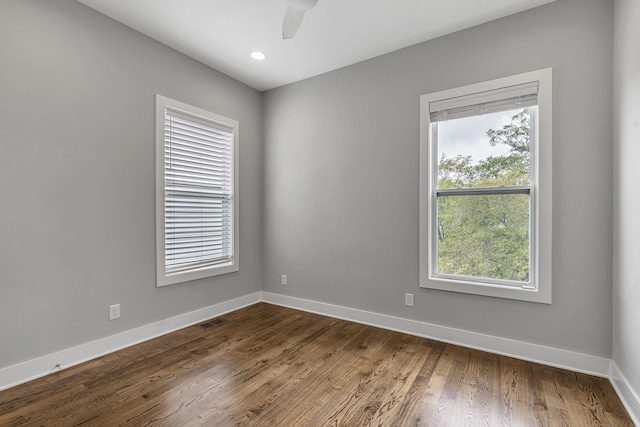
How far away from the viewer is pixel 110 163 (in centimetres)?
260

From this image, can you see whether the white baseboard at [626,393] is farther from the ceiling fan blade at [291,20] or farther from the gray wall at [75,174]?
the gray wall at [75,174]

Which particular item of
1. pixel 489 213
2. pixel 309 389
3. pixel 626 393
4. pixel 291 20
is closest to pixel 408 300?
pixel 489 213

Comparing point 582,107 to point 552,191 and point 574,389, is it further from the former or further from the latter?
point 574,389

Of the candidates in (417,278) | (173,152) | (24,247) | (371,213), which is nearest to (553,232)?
(417,278)

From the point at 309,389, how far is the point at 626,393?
1.97 metres

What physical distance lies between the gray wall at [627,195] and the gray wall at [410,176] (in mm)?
120

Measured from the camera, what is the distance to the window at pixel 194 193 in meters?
2.99

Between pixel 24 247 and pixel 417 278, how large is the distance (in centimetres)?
316

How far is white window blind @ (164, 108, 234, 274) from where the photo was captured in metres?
3.09

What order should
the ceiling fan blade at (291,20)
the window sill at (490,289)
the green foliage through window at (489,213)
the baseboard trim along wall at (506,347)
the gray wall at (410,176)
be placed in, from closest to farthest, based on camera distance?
the baseboard trim along wall at (506,347), the ceiling fan blade at (291,20), the gray wall at (410,176), the window sill at (490,289), the green foliage through window at (489,213)

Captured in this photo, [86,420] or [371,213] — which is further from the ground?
[371,213]

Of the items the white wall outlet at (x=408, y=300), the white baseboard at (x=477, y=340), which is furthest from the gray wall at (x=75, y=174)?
the white wall outlet at (x=408, y=300)

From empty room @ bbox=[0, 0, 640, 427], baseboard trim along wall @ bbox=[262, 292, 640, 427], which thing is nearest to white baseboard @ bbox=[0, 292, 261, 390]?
empty room @ bbox=[0, 0, 640, 427]

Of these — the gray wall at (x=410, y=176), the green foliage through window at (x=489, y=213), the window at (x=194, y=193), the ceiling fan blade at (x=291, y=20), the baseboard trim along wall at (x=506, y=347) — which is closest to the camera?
the baseboard trim along wall at (x=506, y=347)
